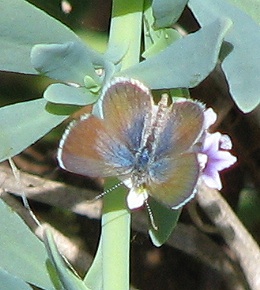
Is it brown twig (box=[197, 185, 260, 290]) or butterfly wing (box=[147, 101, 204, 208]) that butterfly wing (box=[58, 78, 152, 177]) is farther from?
brown twig (box=[197, 185, 260, 290])

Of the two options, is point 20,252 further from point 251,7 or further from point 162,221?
point 251,7

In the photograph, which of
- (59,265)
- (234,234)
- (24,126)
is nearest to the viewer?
(59,265)

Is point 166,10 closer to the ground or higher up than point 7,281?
higher up

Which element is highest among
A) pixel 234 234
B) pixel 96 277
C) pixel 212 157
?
pixel 212 157

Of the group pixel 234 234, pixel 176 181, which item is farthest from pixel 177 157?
pixel 234 234

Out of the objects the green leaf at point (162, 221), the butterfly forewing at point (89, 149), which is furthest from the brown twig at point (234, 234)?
the butterfly forewing at point (89, 149)

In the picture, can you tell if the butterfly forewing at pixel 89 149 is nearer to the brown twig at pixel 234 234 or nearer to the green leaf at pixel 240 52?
the green leaf at pixel 240 52

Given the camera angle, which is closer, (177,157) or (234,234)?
(177,157)
